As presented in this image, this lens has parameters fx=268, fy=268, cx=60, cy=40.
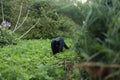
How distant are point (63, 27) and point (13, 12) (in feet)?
10.5

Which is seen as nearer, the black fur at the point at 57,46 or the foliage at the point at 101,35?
the foliage at the point at 101,35

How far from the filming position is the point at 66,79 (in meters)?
4.37

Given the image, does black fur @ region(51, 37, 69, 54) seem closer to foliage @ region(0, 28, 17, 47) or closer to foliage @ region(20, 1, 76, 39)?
foliage @ region(0, 28, 17, 47)

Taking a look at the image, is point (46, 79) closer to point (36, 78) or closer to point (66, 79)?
point (36, 78)

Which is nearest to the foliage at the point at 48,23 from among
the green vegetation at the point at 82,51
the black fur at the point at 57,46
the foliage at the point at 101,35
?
the green vegetation at the point at 82,51

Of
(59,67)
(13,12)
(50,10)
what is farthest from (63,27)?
(59,67)

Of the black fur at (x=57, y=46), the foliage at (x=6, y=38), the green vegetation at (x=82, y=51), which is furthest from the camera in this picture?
the foliage at (x=6, y=38)

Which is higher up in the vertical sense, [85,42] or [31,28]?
[85,42]

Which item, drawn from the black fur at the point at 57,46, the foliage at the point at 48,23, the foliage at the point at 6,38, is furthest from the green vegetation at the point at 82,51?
the foliage at the point at 48,23

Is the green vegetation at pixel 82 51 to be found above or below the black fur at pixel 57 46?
above

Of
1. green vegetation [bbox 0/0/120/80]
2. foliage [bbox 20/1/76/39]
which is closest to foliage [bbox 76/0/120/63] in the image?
green vegetation [bbox 0/0/120/80]

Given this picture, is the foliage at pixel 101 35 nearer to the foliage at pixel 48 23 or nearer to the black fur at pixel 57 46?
the black fur at pixel 57 46

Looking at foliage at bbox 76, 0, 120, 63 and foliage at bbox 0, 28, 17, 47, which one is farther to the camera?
foliage at bbox 0, 28, 17, 47

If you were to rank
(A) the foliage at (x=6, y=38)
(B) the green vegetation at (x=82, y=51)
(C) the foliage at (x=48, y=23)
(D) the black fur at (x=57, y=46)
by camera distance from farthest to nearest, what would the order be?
(C) the foliage at (x=48, y=23)
(A) the foliage at (x=6, y=38)
(D) the black fur at (x=57, y=46)
(B) the green vegetation at (x=82, y=51)
